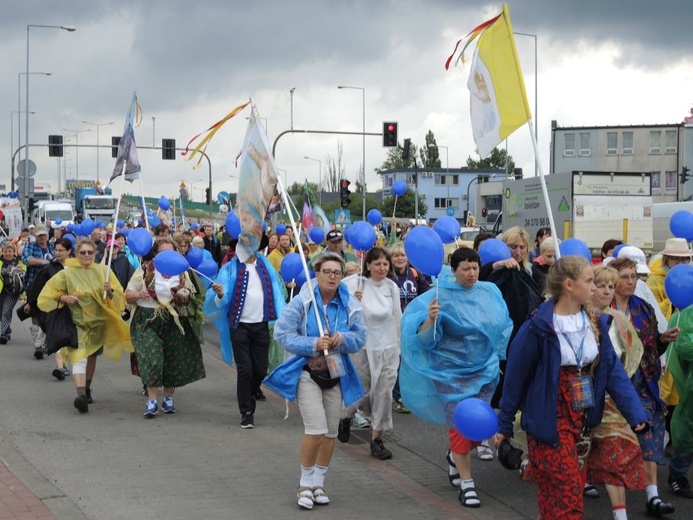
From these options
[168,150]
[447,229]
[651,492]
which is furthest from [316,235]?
[168,150]

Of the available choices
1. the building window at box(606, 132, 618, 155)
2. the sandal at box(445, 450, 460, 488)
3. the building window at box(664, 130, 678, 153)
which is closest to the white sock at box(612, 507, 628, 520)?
the sandal at box(445, 450, 460, 488)

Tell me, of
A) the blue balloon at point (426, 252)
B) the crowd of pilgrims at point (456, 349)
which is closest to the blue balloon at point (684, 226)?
the crowd of pilgrims at point (456, 349)

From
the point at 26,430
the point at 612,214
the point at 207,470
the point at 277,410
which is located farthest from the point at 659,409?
the point at 612,214

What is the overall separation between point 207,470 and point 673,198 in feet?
225

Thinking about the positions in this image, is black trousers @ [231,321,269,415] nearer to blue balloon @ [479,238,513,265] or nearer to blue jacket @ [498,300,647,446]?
blue balloon @ [479,238,513,265]

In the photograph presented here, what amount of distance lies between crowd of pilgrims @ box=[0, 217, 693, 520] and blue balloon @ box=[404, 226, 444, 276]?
108 millimetres

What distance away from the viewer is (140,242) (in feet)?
31.5

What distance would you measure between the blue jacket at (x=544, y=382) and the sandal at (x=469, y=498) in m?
1.39

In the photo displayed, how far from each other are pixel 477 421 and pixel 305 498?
1796 mm

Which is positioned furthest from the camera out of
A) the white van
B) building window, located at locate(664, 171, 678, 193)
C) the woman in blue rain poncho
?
building window, located at locate(664, 171, 678, 193)

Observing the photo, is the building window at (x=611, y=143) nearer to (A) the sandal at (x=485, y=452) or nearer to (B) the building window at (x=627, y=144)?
(B) the building window at (x=627, y=144)

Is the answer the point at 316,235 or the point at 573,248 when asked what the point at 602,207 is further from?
the point at 573,248

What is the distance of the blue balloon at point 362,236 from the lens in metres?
9.87

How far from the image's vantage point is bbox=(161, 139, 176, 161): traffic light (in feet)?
143
